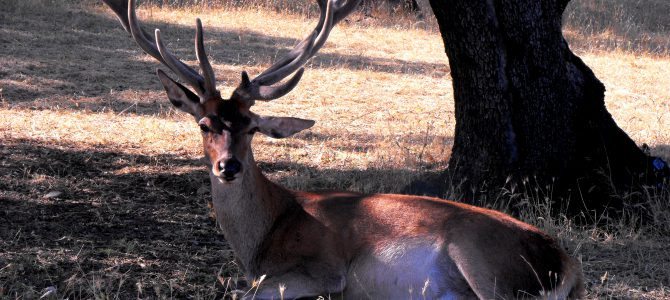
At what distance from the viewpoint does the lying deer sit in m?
4.97

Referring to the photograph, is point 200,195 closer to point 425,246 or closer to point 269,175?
point 269,175

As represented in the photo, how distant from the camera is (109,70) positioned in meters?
11.5

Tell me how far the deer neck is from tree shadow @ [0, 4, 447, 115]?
184 inches

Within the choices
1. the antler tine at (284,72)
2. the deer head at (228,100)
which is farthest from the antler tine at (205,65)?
the antler tine at (284,72)

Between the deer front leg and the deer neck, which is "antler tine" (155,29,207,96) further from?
the deer front leg

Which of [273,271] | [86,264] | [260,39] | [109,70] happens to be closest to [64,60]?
[109,70]

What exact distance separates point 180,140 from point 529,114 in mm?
3495

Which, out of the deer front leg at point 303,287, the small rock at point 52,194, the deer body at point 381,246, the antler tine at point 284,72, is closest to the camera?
the deer body at point 381,246

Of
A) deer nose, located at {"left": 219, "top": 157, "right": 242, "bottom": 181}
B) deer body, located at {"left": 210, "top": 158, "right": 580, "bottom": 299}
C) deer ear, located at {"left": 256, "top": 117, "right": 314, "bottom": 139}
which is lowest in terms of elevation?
deer body, located at {"left": 210, "top": 158, "right": 580, "bottom": 299}

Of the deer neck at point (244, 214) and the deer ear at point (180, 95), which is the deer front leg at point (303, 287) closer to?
the deer neck at point (244, 214)

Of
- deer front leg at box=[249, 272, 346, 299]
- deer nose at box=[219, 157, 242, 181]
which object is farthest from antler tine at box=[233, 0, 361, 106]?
deer front leg at box=[249, 272, 346, 299]

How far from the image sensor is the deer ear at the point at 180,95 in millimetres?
5438

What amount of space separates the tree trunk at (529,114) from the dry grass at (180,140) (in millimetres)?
290

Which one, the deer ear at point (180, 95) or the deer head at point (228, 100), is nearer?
the deer head at point (228, 100)
